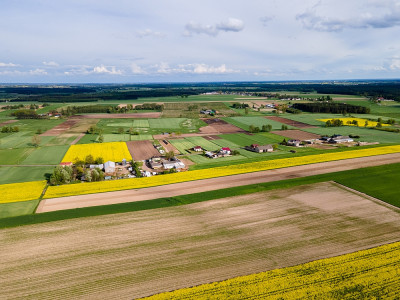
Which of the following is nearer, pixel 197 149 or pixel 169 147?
pixel 197 149

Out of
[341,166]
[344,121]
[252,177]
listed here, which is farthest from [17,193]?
[344,121]

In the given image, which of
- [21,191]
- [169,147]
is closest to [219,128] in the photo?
[169,147]

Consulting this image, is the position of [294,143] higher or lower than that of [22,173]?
higher

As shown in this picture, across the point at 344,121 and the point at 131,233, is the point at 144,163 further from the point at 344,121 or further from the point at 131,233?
the point at 344,121

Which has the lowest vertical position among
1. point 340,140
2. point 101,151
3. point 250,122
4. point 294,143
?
point 101,151

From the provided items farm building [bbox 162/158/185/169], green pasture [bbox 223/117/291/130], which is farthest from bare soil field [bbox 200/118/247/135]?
farm building [bbox 162/158/185/169]

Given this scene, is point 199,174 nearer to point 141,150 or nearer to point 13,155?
point 141,150

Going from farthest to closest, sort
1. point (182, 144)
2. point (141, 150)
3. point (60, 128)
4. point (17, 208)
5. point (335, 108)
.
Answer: point (335, 108)
point (60, 128)
point (182, 144)
point (141, 150)
point (17, 208)
